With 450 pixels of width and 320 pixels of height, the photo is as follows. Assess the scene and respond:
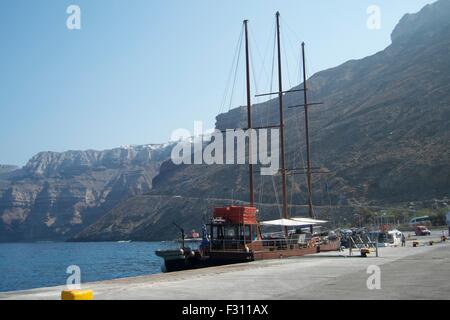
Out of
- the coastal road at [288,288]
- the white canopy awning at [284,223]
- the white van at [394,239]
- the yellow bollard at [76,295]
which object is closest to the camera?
the yellow bollard at [76,295]

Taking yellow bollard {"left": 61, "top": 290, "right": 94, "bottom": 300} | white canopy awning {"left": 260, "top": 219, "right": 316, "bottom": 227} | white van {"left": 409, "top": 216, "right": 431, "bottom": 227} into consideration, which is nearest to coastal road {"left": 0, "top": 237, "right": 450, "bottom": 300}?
yellow bollard {"left": 61, "top": 290, "right": 94, "bottom": 300}

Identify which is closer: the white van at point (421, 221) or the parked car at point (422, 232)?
the parked car at point (422, 232)

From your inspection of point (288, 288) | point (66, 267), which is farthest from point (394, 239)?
point (66, 267)

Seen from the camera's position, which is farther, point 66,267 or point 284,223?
point 66,267

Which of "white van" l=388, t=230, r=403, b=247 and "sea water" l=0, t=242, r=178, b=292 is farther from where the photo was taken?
"sea water" l=0, t=242, r=178, b=292

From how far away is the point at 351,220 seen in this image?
119 meters

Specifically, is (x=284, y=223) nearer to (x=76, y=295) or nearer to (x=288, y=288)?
(x=288, y=288)

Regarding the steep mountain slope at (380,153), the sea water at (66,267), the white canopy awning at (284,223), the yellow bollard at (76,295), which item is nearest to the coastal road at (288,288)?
the yellow bollard at (76,295)

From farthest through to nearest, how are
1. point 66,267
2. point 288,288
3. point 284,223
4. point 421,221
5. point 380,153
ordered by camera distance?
point 380,153
point 421,221
point 66,267
point 284,223
point 288,288

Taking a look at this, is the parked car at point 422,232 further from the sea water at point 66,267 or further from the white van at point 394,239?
the sea water at point 66,267

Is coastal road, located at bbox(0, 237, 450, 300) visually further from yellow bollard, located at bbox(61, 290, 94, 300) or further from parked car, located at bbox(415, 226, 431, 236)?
parked car, located at bbox(415, 226, 431, 236)

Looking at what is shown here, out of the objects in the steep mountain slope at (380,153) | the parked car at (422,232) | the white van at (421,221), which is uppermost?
the steep mountain slope at (380,153)
